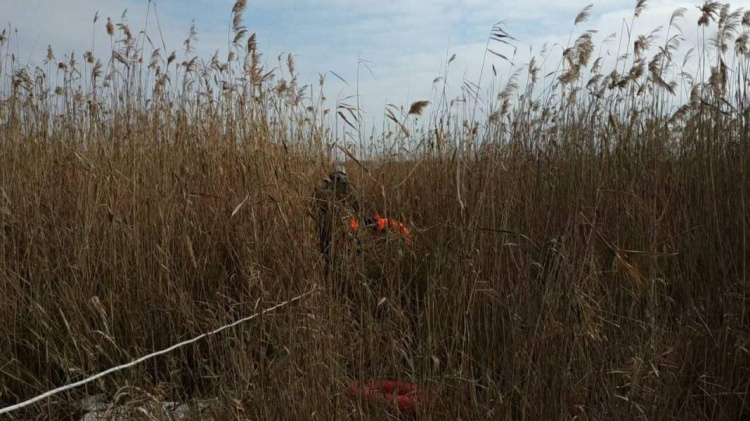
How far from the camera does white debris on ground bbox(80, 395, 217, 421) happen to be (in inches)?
76.2

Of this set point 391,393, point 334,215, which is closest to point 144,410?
point 391,393

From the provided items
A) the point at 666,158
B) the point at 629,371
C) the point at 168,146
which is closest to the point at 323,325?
the point at 629,371

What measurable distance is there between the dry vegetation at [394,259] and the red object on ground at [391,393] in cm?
4

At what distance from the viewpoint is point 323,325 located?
207cm

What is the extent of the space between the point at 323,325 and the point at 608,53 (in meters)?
2.61

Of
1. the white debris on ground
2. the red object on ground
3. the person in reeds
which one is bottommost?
the white debris on ground

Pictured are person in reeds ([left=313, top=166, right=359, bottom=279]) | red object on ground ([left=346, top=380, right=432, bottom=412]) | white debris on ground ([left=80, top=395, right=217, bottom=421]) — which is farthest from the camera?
person in reeds ([left=313, top=166, right=359, bottom=279])

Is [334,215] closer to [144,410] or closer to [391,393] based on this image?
[391,393]

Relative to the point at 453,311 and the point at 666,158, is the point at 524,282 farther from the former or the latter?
the point at 666,158

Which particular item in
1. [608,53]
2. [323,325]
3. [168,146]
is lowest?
[323,325]

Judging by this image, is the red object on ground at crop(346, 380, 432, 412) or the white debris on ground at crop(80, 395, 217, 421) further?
the white debris on ground at crop(80, 395, 217, 421)

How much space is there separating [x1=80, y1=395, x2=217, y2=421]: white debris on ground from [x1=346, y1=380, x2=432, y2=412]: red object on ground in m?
0.46

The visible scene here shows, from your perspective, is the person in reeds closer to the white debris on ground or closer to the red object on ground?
the red object on ground

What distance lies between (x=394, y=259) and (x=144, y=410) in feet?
3.26
